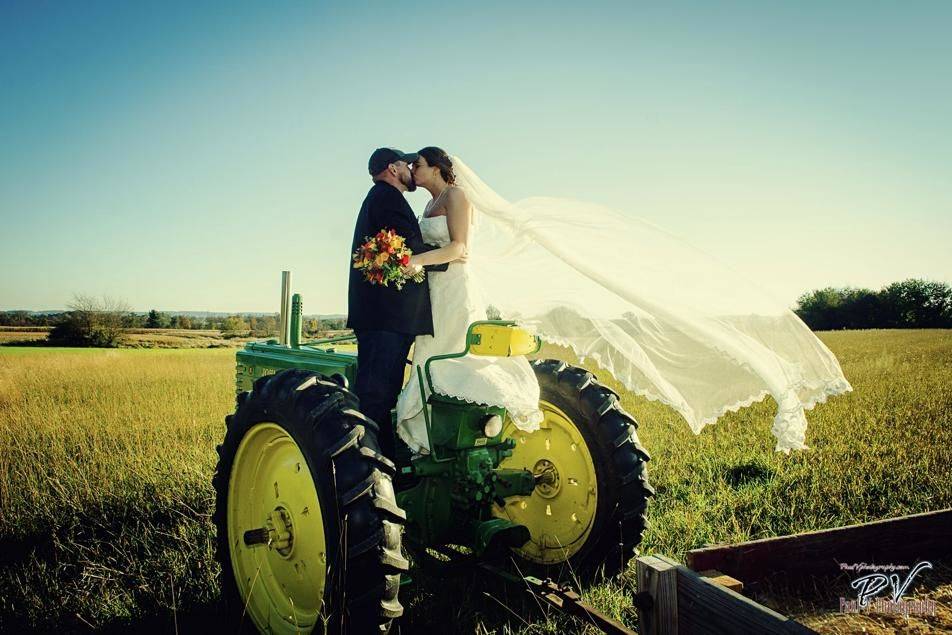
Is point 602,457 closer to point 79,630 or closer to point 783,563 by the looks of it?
point 783,563

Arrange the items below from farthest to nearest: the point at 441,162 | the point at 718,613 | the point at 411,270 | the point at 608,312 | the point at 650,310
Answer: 1. the point at 441,162
2. the point at 608,312
3. the point at 411,270
4. the point at 650,310
5. the point at 718,613

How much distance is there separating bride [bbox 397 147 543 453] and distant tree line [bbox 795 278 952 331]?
47.5 m

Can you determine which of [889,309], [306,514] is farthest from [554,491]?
[889,309]

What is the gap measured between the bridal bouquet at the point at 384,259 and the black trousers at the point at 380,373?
310mm

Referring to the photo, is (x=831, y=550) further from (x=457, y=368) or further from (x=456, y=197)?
(x=456, y=197)

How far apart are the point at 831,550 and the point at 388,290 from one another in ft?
7.30

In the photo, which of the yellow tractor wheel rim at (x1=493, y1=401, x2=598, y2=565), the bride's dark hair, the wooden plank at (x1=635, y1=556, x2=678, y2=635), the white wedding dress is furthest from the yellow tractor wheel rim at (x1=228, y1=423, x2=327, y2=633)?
the bride's dark hair

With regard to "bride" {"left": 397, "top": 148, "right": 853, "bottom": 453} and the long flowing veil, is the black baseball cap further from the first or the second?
the long flowing veil

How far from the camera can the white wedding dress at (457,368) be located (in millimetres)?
2789

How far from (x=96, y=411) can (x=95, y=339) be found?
14.6 metres

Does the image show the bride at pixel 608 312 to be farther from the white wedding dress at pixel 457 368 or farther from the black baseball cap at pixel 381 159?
the black baseball cap at pixel 381 159

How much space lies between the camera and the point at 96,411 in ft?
26.9

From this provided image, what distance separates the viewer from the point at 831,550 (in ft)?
6.89

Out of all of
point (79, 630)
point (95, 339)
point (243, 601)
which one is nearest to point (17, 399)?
point (79, 630)
